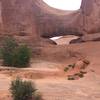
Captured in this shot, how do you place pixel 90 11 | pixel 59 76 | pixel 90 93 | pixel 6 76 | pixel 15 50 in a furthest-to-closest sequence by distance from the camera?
1. pixel 90 11
2. pixel 15 50
3. pixel 59 76
4. pixel 6 76
5. pixel 90 93

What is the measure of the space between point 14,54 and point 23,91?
7.26m

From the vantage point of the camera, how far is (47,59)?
2288 cm

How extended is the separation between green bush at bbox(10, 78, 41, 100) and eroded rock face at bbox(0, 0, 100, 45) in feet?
31.4

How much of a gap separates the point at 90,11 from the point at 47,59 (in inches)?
164

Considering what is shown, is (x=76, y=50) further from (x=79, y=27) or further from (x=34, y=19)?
(x=34, y=19)

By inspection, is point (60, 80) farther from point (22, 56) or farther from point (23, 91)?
point (23, 91)

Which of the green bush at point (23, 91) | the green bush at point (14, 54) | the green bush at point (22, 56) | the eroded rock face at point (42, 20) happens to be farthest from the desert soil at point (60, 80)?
the eroded rock face at point (42, 20)

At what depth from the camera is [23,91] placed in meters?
14.0

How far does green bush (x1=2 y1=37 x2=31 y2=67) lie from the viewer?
20.7 m

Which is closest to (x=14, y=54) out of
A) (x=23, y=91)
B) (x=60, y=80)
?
(x=60, y=80)

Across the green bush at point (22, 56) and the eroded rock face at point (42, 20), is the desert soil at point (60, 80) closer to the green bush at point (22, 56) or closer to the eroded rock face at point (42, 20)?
the green bush at point (22, 56)

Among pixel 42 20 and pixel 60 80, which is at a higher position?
pixel 42 20

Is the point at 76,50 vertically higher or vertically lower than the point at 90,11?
lower

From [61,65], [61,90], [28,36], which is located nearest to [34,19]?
[28,36]
